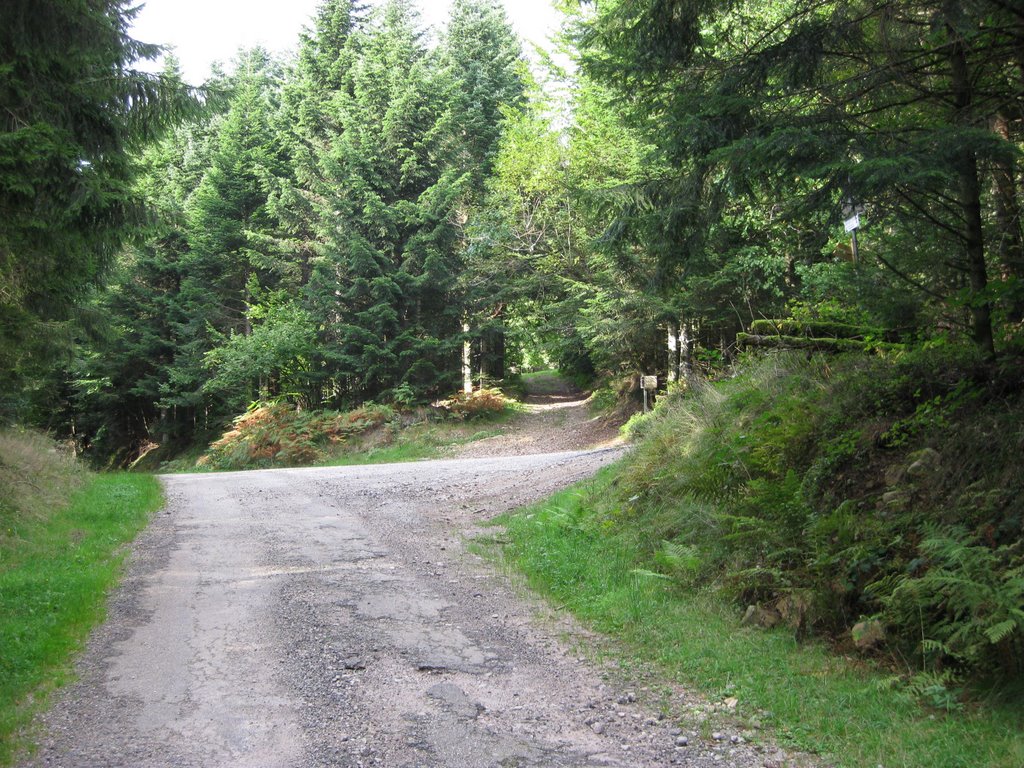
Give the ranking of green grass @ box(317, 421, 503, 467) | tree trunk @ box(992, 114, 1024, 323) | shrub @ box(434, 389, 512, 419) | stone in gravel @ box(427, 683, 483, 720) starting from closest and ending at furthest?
stone in gravel @ box(427, 683, 483, 720)
tree trunk @ box(992, 114, 1024, 323)
green grass @ box(317, 421, 503, 467)
shrub @ box(434, 389, 512, 419)

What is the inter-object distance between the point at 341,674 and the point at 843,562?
3.82 m

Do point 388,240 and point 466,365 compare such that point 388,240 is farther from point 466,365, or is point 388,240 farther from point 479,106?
point 479,106

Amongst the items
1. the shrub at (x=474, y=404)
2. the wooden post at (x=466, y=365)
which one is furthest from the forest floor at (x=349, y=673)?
the wooden post at (x=466, y=365)

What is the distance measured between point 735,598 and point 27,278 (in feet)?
31.9

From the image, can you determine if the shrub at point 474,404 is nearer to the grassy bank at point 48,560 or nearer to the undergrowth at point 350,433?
the undergrowth at point 350,433

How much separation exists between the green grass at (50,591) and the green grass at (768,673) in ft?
13.8

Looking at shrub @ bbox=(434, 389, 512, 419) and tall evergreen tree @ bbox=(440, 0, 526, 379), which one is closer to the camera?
shrub @ bbox=(434, 389, 512, 419)

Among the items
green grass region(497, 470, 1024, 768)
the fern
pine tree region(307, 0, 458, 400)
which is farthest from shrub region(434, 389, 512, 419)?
the fern

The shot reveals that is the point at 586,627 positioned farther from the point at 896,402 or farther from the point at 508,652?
the point at 896,402

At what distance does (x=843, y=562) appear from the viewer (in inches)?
225

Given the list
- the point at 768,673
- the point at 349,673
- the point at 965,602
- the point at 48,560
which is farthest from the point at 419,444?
the point at 965,602

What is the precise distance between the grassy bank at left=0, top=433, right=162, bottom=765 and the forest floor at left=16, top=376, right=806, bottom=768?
0.69 ft

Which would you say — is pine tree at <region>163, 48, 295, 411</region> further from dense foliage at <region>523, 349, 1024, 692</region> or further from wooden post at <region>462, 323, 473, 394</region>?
dense foliage at <region>523, 349, 1024, 692</region>

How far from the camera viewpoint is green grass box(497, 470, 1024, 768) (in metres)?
3.93
